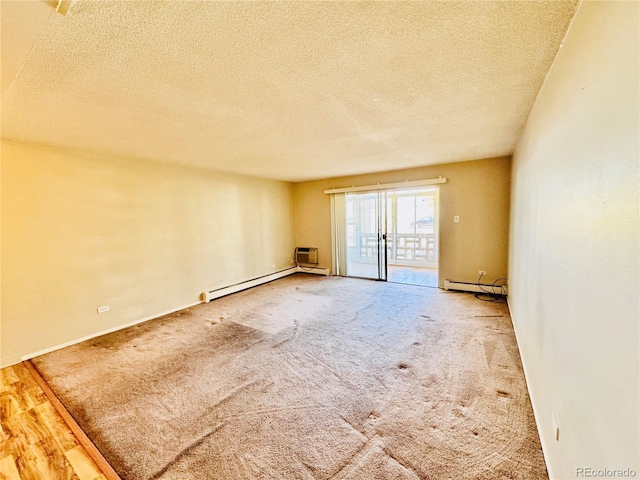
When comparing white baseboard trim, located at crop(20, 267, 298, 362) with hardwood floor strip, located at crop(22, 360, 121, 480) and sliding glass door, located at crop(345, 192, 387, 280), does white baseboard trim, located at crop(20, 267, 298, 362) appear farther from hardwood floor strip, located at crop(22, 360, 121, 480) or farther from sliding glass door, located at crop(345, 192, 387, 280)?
sliding glass door, located at crop(345, 192, 387, 280)

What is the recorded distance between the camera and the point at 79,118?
2264 mm

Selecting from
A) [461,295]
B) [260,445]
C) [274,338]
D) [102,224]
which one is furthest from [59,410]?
[461,295]

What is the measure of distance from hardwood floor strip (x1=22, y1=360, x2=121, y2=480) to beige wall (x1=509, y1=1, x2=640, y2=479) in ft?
7.34

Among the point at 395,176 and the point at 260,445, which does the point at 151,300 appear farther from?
the point at 395,176

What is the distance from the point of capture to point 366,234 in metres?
6.45

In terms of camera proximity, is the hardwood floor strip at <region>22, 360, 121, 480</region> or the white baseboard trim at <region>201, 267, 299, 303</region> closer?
the hardwood floor strip at <region>22, 360, 121, 480</region>

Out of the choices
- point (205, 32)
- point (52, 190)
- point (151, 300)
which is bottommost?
point (151, 300)

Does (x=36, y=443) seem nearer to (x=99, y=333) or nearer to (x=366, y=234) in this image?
(x=99, y=333)

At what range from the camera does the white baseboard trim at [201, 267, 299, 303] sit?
15.4ft

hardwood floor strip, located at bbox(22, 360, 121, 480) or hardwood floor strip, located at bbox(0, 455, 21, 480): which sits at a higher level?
hardwood floor strip, located at bbox(22, 360, 121, 480)

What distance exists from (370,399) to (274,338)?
4.73 feet

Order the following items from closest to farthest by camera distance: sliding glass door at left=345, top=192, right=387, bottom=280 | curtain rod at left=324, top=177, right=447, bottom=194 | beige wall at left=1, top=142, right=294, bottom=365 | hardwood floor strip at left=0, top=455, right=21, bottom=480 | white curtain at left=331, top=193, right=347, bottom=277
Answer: hardwood floor strip at left=0, top=455, right=21, bottom=480
beige wall at left=1, top=142, right=294, bottom=365
curtain rod at left=324, top=177, right=447, bottom=194
sliding glass door at left=345, top=192, right=387, bottom=280
white curtain at left=331, top=193, right=347, bottom=277

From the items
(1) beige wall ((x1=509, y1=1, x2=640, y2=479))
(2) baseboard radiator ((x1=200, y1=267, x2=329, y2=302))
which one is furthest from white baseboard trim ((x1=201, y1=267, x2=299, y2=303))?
(1) beige wall ((x1=509, y1=1, x2=640, y2=479))

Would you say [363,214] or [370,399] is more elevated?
[363,214]
